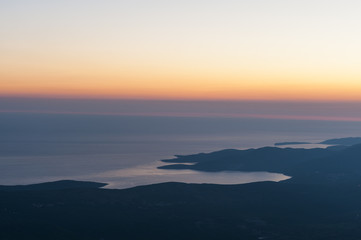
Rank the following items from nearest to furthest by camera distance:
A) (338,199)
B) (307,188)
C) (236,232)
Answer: (236,232), (338,199), (307,188)

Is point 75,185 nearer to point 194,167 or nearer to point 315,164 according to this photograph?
point 194,167

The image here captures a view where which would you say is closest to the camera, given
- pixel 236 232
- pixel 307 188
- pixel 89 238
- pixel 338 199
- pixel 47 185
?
pixel 89 238

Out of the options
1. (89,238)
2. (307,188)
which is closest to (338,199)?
(307,188)

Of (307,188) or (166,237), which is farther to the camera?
(307,188)

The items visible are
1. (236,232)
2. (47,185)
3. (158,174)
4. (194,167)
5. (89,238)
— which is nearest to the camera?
(89,238)

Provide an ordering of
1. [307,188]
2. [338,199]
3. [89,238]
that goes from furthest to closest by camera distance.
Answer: [307,188], [338,199], [89,238]

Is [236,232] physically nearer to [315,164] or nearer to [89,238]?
[89,238]

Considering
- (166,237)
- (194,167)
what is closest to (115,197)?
(166,237)

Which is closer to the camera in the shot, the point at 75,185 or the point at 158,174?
the point at 75,185

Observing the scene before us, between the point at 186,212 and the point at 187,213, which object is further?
the point at 186,212
